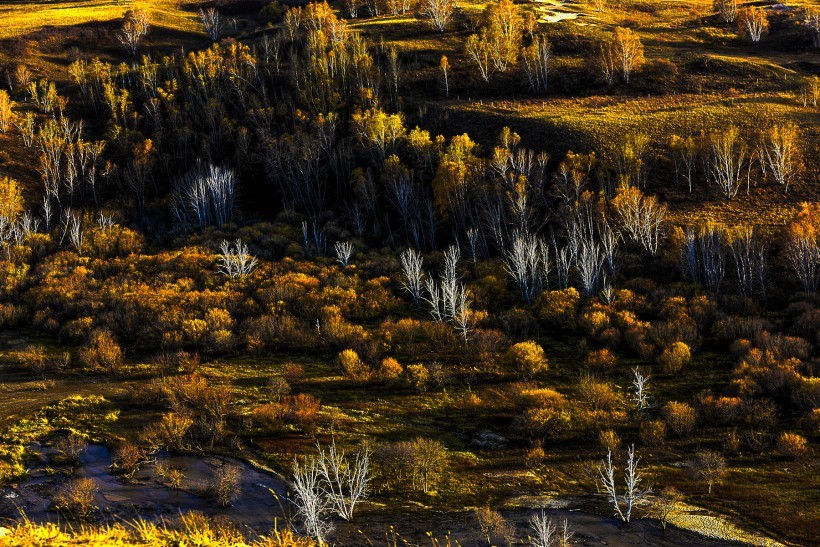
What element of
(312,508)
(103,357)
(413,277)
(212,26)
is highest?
(212,26)

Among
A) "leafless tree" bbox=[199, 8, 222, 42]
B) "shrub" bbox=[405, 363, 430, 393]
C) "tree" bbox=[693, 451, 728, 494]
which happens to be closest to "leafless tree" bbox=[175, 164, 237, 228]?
"shrub" bbox=[405, 363, 430, 393]

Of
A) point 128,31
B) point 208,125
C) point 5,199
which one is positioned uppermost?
point 128,31

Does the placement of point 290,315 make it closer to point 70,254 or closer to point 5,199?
point 70,254

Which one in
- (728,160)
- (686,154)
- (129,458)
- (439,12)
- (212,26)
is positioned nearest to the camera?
(129,458)

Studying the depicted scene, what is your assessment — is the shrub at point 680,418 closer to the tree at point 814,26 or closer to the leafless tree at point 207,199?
the leafless tree at point 207,199

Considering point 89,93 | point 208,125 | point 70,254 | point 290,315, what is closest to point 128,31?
point 89,93

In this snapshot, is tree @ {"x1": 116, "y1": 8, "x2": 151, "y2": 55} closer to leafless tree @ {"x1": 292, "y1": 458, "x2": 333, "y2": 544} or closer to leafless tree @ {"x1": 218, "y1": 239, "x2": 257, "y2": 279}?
leafless tree @ {"x1": 218, "y1": 239, "x2": 257, "y2": 279}

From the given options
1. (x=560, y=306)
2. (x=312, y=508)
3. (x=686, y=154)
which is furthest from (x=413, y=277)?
(x=686, y=154)

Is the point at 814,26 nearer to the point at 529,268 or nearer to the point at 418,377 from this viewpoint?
the point at 529,268
